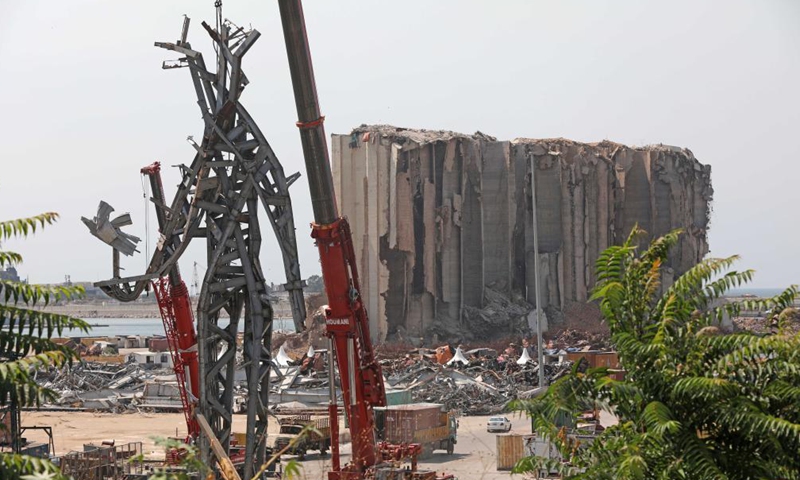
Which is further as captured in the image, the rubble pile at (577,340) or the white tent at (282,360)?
the rubble pile at (577,340)

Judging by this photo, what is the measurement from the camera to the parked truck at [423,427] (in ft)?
135

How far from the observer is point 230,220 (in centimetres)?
2200

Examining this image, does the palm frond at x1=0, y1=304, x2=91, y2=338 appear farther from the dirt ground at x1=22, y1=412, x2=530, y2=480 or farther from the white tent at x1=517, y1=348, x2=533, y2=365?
the white tent at x1=517, y1=348, x2=533, y2=365

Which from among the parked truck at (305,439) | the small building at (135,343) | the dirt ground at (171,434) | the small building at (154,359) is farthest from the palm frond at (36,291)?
the small building at (135,343)

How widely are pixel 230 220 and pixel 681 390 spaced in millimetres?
12413

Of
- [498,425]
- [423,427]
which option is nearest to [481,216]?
[498,425]

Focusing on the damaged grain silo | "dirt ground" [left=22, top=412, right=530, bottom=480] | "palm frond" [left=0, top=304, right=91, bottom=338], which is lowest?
"dirt ground" [left=22, top=412, right=530, bottom=480]

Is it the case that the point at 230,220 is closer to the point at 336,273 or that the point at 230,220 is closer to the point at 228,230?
the point at 228,230

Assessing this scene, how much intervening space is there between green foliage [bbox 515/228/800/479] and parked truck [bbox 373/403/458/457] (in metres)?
28.1

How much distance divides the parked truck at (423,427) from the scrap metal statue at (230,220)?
17.9 m

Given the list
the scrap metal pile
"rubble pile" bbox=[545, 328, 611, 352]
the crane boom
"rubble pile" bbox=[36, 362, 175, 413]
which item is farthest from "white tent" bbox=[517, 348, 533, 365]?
the crane boom

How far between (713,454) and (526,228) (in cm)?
9437

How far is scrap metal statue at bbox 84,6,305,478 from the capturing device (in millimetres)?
21953

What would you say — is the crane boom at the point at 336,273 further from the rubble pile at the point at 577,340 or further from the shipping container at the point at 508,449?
the rubble pile at the point at 577,340
